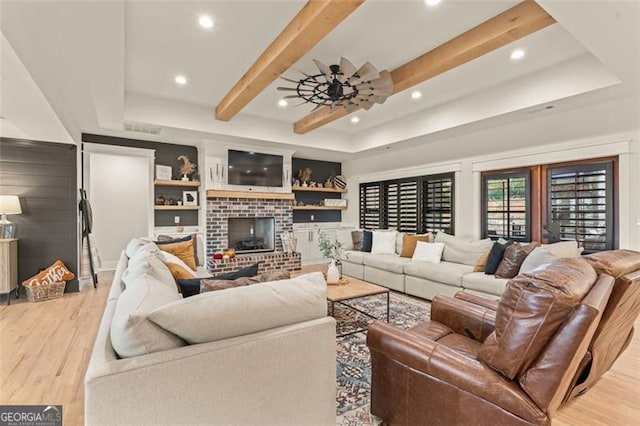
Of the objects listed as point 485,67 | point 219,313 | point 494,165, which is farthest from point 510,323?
point 494,165

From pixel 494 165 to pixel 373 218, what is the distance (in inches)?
110

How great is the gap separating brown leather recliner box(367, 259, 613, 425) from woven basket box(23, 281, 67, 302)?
455 cm

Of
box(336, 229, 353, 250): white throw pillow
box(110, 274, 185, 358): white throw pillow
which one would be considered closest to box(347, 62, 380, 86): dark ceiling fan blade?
box(110, 274, 185, 358): white throw pillow

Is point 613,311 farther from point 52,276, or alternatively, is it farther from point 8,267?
point 8,267

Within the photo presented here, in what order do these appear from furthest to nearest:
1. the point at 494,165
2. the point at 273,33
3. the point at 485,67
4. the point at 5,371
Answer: the point at 494,165 → the point at 485,67 → the point at 273,33 → the point at 5,371

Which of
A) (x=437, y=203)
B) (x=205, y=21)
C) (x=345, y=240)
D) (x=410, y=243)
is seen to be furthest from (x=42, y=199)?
(x=437, y=203)

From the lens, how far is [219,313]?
50.9 inches

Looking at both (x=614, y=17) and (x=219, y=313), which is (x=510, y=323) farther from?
(x=614, y=17)

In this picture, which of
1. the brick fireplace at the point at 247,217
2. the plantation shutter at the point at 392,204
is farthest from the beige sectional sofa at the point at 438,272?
the brick fireplace at the point at 247,217

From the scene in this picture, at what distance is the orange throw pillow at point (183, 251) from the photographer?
3.91 metres

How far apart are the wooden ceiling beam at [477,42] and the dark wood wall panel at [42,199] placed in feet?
15.3

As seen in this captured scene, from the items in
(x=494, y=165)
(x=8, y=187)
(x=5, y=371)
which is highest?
(x=494, y=165)

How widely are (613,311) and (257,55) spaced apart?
3457 mm

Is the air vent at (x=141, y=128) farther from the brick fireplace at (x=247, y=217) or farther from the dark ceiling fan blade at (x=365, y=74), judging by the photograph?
the dark ceiling fan blade at (x=365, y=74)
